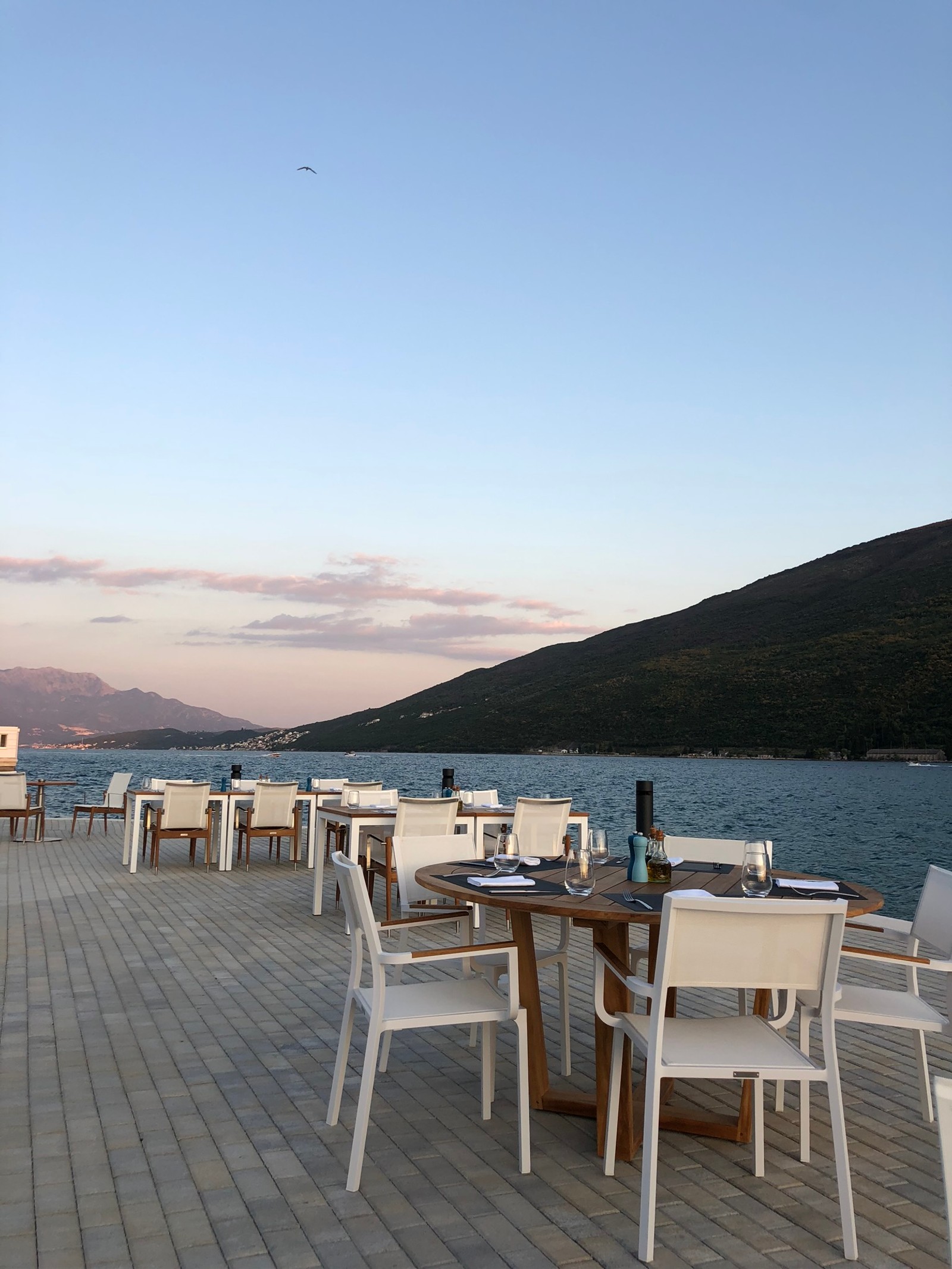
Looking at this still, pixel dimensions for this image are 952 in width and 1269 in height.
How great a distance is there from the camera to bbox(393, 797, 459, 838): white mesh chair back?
672 centimetres

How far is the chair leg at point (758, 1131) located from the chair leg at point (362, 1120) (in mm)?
1078

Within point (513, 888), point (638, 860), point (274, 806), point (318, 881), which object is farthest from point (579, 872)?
point (274, 806)

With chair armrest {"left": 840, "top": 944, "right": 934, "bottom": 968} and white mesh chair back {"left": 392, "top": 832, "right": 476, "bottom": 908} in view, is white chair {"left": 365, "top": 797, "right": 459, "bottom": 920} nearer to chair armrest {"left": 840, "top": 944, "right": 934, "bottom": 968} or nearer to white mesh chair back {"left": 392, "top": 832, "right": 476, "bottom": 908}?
white mesh chair back {"left": 392, "top": 832, "right": 476, "bottom": 908}

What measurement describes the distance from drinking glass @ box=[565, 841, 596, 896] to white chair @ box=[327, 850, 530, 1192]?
10.6 inches

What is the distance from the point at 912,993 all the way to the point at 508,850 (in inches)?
60.0

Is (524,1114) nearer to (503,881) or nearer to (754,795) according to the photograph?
(503,881)

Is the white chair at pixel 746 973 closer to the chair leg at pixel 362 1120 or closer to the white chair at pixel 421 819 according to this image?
the chair leg at pixel 362 1120

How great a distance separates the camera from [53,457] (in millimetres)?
17391

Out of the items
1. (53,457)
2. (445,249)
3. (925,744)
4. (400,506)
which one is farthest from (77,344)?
(925,744)

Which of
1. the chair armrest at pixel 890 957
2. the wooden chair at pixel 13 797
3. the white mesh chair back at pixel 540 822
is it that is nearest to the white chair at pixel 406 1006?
the chair armrest at pixel 890 957

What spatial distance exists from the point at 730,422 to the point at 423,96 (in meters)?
12.7

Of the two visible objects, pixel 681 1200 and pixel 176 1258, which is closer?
pixel 176 1258

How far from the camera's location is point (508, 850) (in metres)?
3.78

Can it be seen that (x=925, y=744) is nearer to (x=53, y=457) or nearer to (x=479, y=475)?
(x=479, y=475)
